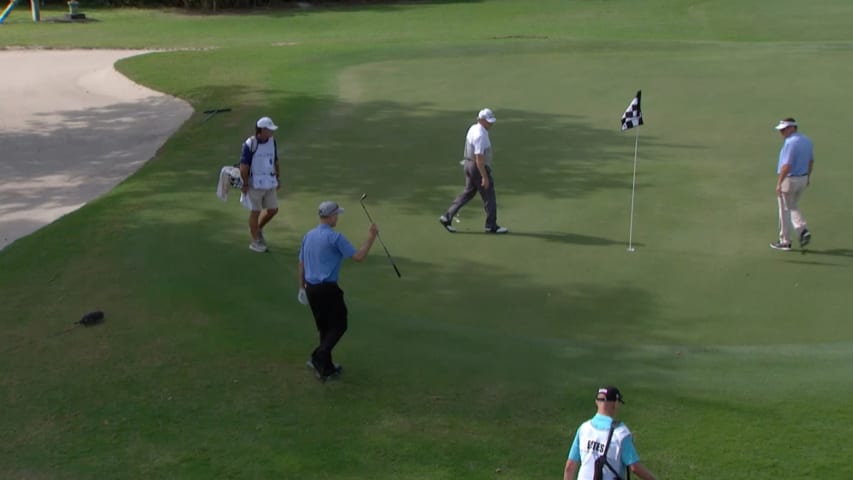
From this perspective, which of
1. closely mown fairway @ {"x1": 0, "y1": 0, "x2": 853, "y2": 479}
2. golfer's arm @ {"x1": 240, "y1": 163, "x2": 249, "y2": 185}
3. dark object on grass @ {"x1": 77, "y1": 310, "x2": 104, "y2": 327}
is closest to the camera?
closely mown fairway @ {"x1": 0, "y1": 0, "x2": 853, "y2": 479}

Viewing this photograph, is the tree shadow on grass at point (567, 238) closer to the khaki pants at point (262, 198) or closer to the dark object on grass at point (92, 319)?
the khaki pants at point (262, 198)

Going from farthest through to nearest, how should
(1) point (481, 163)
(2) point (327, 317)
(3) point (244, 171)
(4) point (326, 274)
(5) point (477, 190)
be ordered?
(5) point (477, 190) < (1) point (481, 163) < (3) point (244, 171) < (2) point (327, 317) < (4) point (326, 274)

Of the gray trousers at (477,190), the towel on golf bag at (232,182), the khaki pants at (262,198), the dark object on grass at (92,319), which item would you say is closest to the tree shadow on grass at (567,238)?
the gray trousers at (477,190)

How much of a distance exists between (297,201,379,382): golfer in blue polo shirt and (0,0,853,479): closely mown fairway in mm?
491

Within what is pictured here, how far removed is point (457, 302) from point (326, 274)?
9.43 feet

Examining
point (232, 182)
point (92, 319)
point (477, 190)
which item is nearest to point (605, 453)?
point (92, 319)

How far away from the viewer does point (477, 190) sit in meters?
15.8

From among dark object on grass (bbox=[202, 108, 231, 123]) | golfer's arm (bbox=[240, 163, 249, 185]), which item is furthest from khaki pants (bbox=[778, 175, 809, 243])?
dark object on grass (bbox=[202, 108, 231, 123])

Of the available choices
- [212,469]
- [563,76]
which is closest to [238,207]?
[212,469]

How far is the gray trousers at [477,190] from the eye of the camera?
15.5 meters

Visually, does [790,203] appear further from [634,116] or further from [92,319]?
[92,319]

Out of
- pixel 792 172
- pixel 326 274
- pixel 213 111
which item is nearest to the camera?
pixel 326 274

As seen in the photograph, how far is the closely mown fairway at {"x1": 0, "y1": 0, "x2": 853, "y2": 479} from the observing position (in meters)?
9.67

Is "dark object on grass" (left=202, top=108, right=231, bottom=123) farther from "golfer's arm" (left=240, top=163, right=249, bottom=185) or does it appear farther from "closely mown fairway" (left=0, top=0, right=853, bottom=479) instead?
"golfer's arm" (left=240, top=163, right=249, bottom=185)
